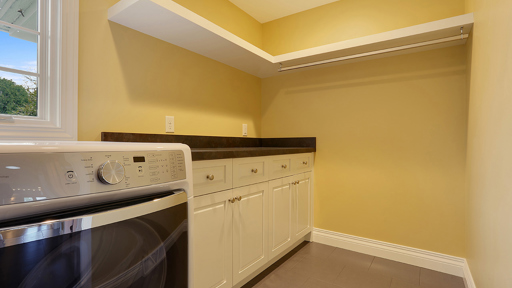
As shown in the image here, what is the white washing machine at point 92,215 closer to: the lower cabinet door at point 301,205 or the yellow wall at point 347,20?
the lower cabinet door at point 301,205

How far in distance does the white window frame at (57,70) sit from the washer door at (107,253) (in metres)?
0.93

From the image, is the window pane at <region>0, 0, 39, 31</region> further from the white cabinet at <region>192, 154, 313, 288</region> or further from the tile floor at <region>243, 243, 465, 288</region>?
the tile floor at <region>243, 243, 465, 288</region>

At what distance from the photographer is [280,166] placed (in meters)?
2.09

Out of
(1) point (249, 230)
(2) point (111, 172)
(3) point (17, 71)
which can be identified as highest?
(3) point (17, 71)

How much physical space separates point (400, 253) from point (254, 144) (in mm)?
1626

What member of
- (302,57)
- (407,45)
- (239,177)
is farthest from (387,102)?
(239,177)

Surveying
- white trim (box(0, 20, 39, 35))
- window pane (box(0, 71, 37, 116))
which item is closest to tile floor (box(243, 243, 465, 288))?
window pane (box(0, 71, 37, 116))

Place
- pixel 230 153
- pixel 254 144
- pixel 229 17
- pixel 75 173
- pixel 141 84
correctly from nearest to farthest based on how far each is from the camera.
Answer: pixel 75 173
pixel 230 153
pixel 141 84
pixel 229 17
pixel 254 144

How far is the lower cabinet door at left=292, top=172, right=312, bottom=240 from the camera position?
7.54 ft

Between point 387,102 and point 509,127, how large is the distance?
1.40 m

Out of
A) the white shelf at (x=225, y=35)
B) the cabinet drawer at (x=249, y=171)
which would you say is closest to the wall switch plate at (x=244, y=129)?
the white shelf at (x=225, y=35)

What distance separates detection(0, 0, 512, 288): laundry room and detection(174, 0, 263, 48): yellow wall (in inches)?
0.7

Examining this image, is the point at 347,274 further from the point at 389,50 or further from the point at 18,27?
the point at 18,27

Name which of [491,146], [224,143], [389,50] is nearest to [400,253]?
[491,146]
